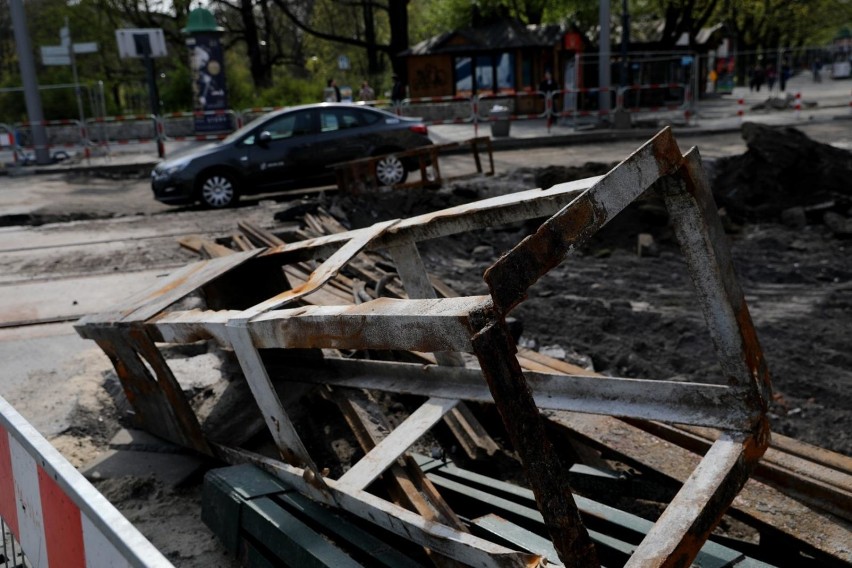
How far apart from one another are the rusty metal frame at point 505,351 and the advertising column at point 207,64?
22668mm

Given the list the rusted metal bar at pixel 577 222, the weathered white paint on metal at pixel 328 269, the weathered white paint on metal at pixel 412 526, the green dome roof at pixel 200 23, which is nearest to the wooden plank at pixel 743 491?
the weathered white paint on metal at pixel 412 526

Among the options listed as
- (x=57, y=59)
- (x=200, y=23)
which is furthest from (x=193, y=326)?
(x=200, y=23)

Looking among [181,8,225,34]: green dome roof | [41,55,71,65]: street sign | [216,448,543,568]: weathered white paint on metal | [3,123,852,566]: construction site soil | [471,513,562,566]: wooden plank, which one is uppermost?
[181,8,225,34]: green dome roof

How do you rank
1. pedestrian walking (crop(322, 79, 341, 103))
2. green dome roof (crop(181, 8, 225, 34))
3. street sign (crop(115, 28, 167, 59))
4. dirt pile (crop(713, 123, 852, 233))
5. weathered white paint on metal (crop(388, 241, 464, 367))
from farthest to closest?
pedestrian walking (crop(322, 79, 341, 103)), green dome roof (crop(181, 8, 225, 34)), street sign (crop(115, 28, 167, 59)), dirt pile (crop(713, 123, 852, 233)), weathered white paint on metal (crop(388, 241, 464, 367))

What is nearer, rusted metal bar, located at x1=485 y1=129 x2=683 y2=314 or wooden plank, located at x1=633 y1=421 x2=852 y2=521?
rusted metal bar, located at x1=485 y1=129 x2=683 y2=314

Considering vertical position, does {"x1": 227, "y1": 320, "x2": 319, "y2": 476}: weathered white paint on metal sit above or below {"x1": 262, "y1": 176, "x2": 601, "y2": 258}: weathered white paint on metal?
below

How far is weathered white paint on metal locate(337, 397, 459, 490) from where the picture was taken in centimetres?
380

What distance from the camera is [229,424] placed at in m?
4.88

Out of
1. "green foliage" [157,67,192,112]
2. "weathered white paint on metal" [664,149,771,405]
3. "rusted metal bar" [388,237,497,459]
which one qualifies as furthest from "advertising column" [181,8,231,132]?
"weathered white paint on metal" [664,149,771,405]

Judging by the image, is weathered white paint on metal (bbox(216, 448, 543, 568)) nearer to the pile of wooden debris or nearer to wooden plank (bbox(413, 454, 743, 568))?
A: the pile of wooden debris

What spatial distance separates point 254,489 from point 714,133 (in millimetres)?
21927

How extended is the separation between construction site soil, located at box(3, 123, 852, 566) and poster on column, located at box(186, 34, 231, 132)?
12378mm

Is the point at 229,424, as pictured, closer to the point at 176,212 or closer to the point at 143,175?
the point at 176,212

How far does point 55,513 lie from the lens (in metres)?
2.62
